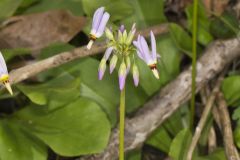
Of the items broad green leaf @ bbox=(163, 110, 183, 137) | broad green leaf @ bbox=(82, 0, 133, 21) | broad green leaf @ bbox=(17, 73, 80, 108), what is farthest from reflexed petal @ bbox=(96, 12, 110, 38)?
broad green leaf @ bbox=(163, 110, 183, 137)

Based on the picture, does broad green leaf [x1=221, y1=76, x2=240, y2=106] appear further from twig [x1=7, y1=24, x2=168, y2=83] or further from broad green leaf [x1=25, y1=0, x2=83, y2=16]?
broad green leaf [x1=25, y1=0, x2=83, y2=16]

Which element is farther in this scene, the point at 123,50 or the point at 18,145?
the point at 18,145

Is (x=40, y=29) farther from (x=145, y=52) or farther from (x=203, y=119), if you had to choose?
(x=145, y=52)

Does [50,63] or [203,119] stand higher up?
[50,63]

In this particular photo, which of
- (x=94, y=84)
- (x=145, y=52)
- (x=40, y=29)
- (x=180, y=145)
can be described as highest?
(x=145, y=52)

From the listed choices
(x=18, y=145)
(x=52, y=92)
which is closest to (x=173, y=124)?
(x=52, y=92)

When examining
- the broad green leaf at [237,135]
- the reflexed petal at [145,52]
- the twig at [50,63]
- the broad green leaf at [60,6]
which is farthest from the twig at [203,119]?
the broad green leaf at [60,6]

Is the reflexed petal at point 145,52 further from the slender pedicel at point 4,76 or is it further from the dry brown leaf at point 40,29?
the dry brown leaf at point 40,29

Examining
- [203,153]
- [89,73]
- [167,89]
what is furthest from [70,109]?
[203,153]

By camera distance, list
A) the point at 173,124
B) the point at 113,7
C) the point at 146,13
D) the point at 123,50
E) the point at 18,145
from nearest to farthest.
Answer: the point at 123,50 < the point at 18,145 < the point at 113,7 < the point at 173,124 < the point at 146,13
